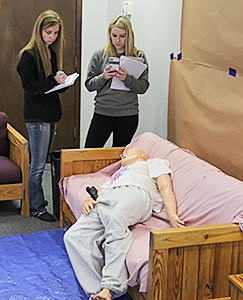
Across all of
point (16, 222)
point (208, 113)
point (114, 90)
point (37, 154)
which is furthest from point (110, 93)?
point (16, 222)

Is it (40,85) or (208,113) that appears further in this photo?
(40,85)

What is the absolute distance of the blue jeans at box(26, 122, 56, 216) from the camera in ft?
9.52

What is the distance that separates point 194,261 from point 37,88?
170 centimetres

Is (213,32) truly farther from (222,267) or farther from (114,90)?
(222,267)

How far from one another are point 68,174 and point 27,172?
398 millimetres

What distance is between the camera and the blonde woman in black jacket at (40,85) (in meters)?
2.75

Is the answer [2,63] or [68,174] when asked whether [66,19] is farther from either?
[68,174]

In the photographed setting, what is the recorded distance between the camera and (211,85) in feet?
8.00

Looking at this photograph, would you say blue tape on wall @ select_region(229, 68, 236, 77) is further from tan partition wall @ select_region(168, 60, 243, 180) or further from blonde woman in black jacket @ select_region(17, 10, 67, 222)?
blonde woman in black jacket @ select_region(17, 10, 67, 222)

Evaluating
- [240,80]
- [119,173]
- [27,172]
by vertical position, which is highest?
[240,80]

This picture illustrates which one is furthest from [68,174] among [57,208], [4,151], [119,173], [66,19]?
[66,19]

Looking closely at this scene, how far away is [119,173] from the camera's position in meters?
2.37

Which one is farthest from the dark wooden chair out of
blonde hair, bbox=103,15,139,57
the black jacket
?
blonde hair, bbox=103,15,139,57

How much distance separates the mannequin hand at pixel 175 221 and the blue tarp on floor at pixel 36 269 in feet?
1.88
